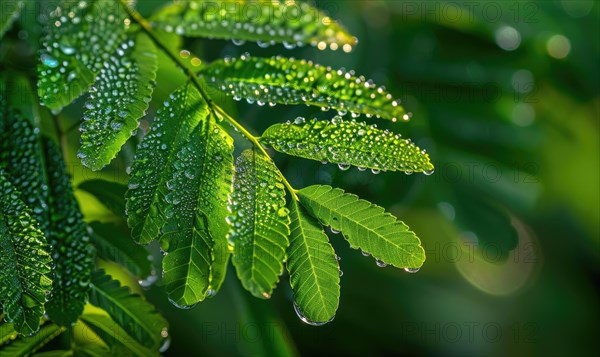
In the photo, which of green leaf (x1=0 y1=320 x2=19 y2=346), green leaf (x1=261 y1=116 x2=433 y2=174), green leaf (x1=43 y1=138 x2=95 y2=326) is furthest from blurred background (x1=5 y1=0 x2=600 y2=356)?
green leaf (x1=0 y1=320 x2=19 y2=346)

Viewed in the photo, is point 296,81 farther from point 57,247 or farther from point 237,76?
point 57,247

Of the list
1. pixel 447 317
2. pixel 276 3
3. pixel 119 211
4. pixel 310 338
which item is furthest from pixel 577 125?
pixel 119 211

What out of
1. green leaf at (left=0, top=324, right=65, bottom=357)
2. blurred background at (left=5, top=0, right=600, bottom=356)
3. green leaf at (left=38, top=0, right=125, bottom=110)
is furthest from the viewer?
blurred background at (left=5, top=0, right=600, bottom=356)

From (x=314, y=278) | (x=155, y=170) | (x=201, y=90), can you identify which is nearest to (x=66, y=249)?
(x=155, y=170)

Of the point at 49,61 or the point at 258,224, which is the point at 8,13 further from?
the point at 258,224

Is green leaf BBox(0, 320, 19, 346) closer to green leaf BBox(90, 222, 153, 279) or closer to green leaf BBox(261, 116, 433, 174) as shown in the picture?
green leaf BBox(90, 222, 153, 279)

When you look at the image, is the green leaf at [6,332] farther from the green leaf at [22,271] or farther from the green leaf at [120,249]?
the green leaf at [120,249]
